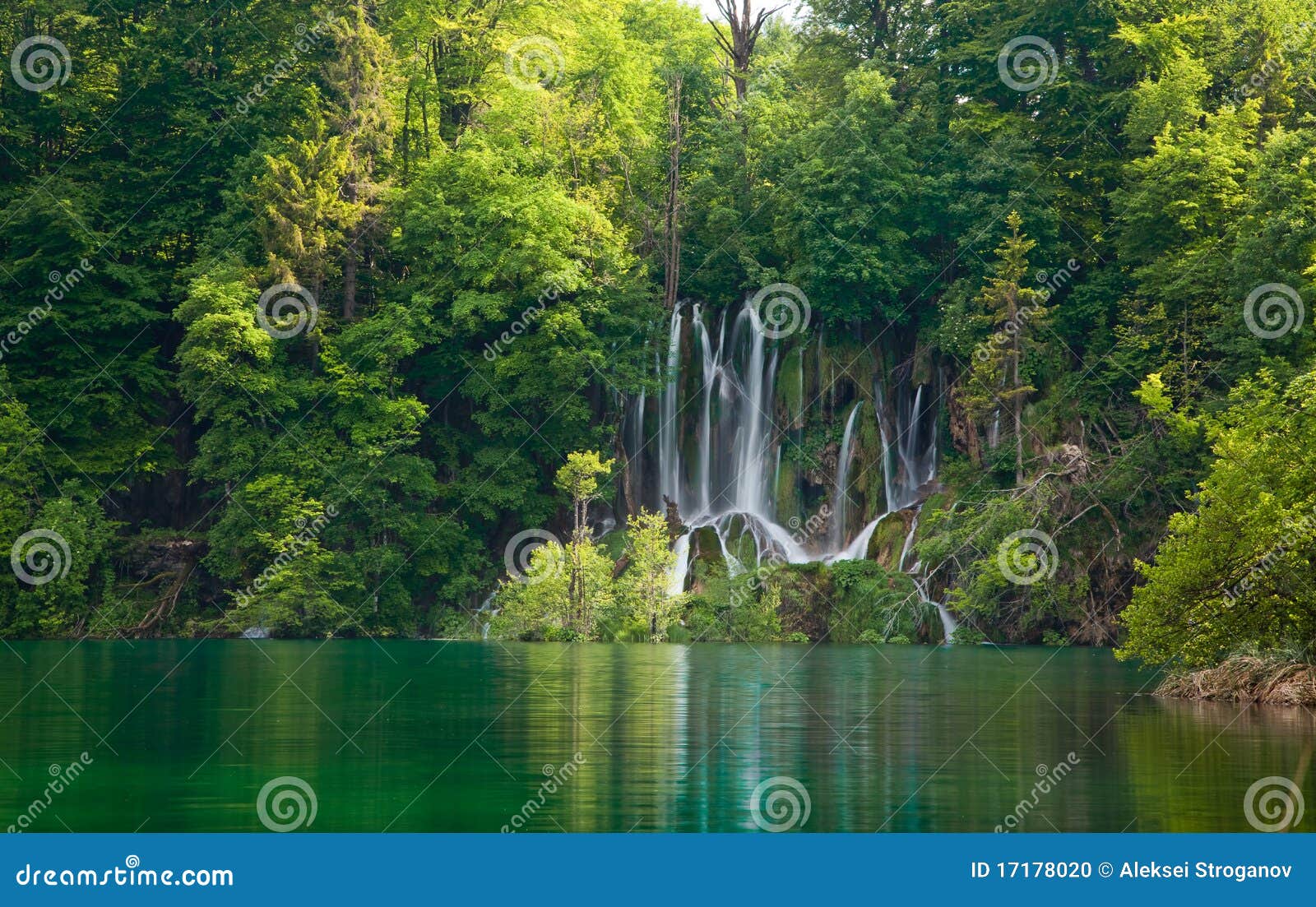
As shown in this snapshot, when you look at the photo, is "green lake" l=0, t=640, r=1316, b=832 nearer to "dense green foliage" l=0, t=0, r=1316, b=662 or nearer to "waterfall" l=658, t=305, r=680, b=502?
"dense green foliage" l=0, t=0, r=1316, b=662

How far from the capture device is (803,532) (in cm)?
4775

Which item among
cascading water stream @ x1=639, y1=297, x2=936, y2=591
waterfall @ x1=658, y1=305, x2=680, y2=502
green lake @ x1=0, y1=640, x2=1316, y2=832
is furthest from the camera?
waterfall @ x1=658, y1=305, x2=680, y2=502

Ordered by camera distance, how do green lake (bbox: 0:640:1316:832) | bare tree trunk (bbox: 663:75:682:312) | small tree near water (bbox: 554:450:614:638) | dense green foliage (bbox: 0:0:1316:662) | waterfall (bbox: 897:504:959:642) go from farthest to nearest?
bare tree trunk (bbox: 663:75:682:312), small tree near water (bbox: 554:450:614:638), dense green foliage (bbox: 0:0:1316:662), waterfall (bbox: 897:504:959:642), green lake (bbox: 0:640:1316:832)

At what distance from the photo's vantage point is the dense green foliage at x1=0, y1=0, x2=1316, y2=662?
43.0m

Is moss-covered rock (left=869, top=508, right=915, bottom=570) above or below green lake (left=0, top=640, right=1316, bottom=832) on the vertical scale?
above

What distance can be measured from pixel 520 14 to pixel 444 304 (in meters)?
12.7

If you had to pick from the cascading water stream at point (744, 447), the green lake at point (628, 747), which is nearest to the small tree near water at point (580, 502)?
the cascading water stream at point (744, 447)

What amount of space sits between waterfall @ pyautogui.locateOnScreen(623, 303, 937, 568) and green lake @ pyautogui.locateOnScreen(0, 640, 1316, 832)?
663 inches

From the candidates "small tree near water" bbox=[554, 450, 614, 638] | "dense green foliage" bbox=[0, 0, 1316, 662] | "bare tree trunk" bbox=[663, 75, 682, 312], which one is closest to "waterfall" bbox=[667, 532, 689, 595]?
"dense green foliage" bbox=[0, 0, 1316, 662]

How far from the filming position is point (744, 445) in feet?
162

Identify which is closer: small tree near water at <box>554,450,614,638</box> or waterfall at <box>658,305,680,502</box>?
small tree near water at <box>554,450,614,638</box>

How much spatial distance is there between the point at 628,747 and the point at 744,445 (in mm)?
32262

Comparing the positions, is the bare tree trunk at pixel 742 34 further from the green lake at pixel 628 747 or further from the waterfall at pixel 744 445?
the green lake at pixel 628 747

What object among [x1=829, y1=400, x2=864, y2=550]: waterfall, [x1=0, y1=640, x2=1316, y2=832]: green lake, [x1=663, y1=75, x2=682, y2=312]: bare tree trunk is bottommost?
[x1=0, y1=640, x2=1316, y2=832]: green lake
